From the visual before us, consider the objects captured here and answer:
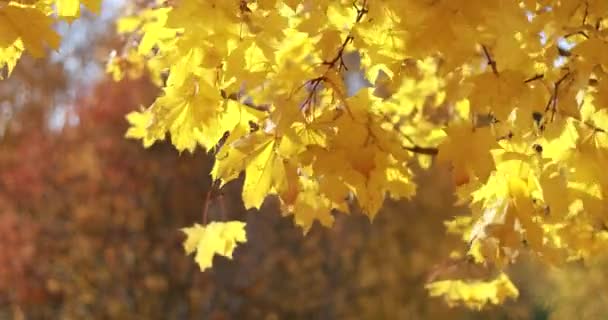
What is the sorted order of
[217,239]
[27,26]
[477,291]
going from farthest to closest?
1. [477,291]
2. [217,239]
3. [27,26]

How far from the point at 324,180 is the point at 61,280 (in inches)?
432

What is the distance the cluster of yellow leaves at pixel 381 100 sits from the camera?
6.61ft

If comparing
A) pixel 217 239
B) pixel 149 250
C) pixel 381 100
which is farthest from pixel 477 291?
pixel 149 250

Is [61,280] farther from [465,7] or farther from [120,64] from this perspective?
[465,7]

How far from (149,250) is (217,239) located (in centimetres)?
967

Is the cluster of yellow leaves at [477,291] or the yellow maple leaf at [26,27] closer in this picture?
the yellow maple leaf at [26,27]

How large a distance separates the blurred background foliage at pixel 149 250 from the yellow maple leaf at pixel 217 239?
8.20m

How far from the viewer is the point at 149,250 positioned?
12703 mm

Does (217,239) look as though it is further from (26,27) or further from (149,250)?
(149,250)

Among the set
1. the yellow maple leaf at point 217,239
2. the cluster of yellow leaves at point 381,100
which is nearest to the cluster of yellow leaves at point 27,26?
the cluster of yellow leaves at point 381,100

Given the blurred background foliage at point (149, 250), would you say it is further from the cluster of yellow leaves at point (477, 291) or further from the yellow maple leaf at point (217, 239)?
the yellow maple leaf at point (217, 239)

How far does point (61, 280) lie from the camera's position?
12266 mm

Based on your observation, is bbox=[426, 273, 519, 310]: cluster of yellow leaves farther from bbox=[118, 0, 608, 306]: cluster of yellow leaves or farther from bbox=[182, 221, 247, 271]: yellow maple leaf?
bbox=[118, 0, 608, 306]: cluster of yellow leaves

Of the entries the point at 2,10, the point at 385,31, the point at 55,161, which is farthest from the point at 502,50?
the point at 55,161
